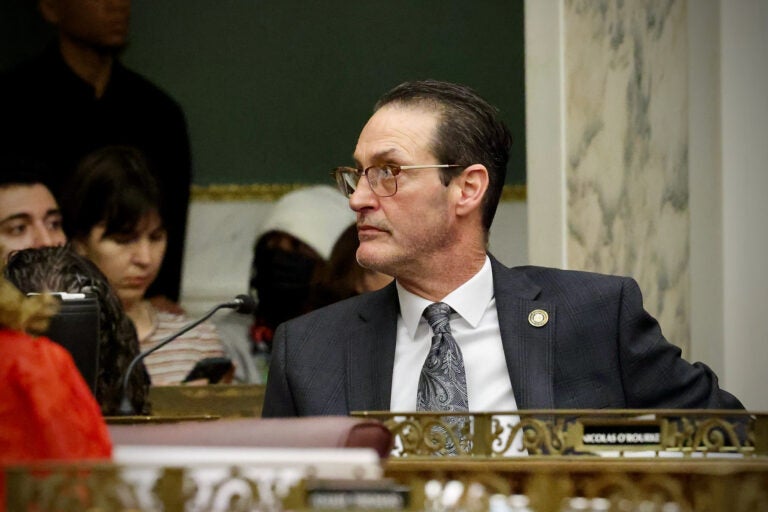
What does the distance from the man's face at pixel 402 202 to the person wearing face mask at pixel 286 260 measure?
10.8ft

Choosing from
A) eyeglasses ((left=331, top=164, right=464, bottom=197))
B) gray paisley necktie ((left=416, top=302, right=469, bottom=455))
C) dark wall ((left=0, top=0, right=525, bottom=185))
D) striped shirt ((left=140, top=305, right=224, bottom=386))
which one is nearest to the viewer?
gray paisley necktie ((left=416, top=302, right=469, bottom=455))

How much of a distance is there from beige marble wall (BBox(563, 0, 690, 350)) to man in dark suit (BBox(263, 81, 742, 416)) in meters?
1.93

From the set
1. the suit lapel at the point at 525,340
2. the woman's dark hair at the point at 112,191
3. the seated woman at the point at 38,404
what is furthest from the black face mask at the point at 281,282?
the seated woman at the point at 38,404

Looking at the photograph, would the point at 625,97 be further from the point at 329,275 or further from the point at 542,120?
the point at 329,275

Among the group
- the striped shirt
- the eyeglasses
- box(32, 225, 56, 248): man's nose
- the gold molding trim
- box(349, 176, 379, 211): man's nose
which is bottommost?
the striped shirt

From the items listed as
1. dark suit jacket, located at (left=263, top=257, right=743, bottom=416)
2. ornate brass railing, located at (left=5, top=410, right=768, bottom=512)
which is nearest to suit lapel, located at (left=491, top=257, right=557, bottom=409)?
dark suit jacket, located at (left=263, top=257, right=743, bottom=416)

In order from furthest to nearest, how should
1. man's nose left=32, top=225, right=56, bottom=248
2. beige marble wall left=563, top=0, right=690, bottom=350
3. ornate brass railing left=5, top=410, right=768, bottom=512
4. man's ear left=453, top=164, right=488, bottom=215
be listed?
man's nose left=32, top=225, right=56, bottom=248
beige marble wall left=563, top=0, right=690, bottom=350
man's ear left=453, top=164, right=488, bottom=215
ornate brass railing left=5, top=410, right=768, bottom=512

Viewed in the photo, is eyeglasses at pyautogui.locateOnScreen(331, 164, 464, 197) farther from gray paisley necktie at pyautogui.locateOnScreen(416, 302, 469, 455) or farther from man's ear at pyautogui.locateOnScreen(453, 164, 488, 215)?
gray paisley necktie at pyautogui.locateOnScreen(416, 302, 469, 455)

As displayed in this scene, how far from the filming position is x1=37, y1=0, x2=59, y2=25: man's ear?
7617mm

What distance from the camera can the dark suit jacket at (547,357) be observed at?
381 cm

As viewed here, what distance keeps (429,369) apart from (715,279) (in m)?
3.07

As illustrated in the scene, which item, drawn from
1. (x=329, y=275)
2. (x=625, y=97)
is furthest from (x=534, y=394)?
(x=329, y=275)

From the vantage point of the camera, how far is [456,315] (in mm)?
4023

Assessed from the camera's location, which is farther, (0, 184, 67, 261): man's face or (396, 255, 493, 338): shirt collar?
(0, 184, 67, 261): man's face
